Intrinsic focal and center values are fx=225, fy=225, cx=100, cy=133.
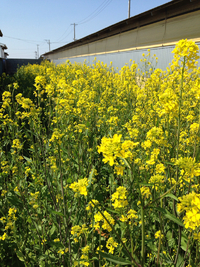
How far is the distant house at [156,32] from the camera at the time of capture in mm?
9266

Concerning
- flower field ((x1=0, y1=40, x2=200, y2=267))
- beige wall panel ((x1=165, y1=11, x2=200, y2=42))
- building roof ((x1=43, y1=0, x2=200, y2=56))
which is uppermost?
building roof ((x1=43, y1=0, x2=200, y2=56))

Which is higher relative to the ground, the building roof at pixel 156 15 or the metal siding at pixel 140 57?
the building roof at pixel 156 15

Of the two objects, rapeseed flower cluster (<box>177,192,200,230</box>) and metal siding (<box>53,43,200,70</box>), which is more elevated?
metal siding (<box>53,43,200,70</box>)

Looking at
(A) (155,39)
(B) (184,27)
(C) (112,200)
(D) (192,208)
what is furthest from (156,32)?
(D) (192,208)

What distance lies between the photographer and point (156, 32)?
1190 centimetres

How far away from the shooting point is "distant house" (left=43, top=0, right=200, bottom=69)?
30.4 feet

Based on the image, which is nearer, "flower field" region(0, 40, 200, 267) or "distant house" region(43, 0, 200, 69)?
"flower field" region(0, 40, 200, 267)

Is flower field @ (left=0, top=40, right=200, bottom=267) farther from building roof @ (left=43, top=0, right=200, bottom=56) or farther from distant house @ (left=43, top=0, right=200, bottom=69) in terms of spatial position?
building roof @ (left=43, top=0, right=200, bottom=56)

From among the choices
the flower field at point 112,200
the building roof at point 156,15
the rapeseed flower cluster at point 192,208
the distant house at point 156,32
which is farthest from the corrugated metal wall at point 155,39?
the rapeseed flower cluster at point 192,208

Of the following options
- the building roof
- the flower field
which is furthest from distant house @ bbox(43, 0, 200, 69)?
the flower field

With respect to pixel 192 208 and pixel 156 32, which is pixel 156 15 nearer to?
pixel 156 32

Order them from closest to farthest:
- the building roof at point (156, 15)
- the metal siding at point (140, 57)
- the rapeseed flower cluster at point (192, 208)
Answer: the rapeseed flower cluster at point (192, 208)
the metal siding at point (140, 57)
the building roof at point (156, 15)

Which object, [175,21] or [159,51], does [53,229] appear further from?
[175,21]

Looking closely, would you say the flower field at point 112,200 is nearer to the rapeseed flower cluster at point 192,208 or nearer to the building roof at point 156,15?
→ the rapeseed flower cluster at point 192,208
